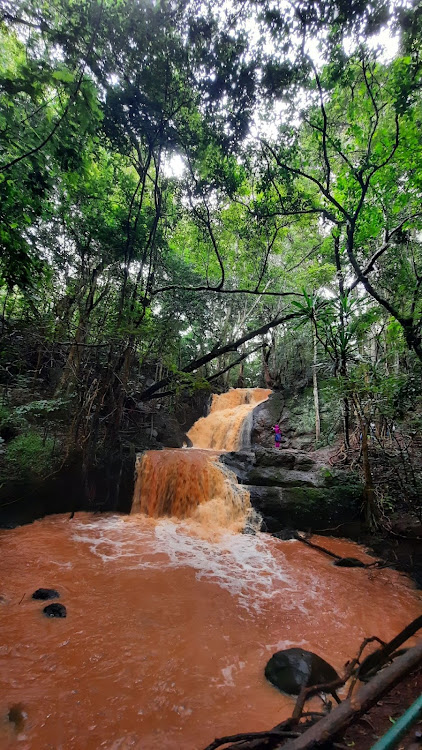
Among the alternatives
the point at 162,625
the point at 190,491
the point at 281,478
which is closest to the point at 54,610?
the point at 162,625

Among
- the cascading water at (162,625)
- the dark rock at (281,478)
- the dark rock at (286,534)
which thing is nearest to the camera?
the cascading water at (162,625)

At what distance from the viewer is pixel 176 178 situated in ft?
26.3

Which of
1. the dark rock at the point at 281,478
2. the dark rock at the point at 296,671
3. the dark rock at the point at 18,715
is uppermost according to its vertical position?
the dark rock at the point at 281,478

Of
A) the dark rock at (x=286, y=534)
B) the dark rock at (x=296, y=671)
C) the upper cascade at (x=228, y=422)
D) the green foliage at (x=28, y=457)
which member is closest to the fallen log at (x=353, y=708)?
the dark rock at (x=296, y=671)

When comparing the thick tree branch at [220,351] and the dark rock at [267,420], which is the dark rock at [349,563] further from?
the dark rock at [267,420]

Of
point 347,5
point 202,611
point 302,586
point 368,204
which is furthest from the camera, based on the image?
point 368,204

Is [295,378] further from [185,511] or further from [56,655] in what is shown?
→ [56,655]

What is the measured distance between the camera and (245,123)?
5.93 metres

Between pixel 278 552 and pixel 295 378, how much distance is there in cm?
1244

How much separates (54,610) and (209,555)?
2.81 m

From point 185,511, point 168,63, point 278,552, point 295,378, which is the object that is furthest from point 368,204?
point 295,378

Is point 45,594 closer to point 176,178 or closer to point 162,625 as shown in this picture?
point 162,625

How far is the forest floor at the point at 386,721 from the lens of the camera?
116 centimetres

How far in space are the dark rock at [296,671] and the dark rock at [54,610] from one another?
7.80 ft
